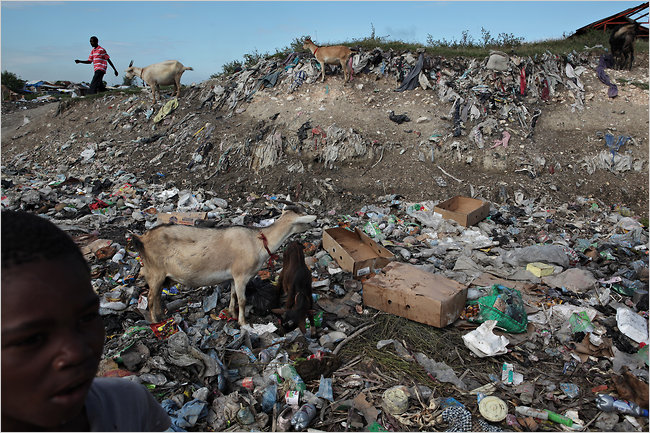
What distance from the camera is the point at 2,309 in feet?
2.60

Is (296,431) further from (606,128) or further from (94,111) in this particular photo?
(94,111)

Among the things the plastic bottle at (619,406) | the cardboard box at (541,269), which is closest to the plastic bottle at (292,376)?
the plastic bottle at (619,406)

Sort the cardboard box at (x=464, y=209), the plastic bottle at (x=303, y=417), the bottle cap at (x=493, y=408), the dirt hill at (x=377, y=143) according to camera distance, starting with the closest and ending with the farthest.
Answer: the plastic bottle at (x=303, y=417), the bottle cap at (x=493, y=408), the cardboard box at (x=464, y=209), the dirt hill at (x=377, y=143)

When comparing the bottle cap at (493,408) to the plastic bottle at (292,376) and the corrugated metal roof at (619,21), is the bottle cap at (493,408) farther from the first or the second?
the corrugated metal roof at (619,21)

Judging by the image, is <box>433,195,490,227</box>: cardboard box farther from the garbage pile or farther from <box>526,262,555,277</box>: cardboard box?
<box>526,262,555,277</box>: cardboard box

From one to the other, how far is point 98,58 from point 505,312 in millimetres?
14614

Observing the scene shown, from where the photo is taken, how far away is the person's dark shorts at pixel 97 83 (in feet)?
45.5

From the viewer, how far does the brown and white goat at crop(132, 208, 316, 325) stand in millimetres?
4328

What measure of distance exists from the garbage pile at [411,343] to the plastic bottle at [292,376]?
0.01 meters

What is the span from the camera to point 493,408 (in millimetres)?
3357

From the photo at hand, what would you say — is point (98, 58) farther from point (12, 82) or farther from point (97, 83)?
point (12, 82)

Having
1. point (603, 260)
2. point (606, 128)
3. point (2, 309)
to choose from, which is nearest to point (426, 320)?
point (603, 260)

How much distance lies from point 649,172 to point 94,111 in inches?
677

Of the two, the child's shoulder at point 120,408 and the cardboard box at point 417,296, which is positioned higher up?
→ the child's shoulder at point 120,408
